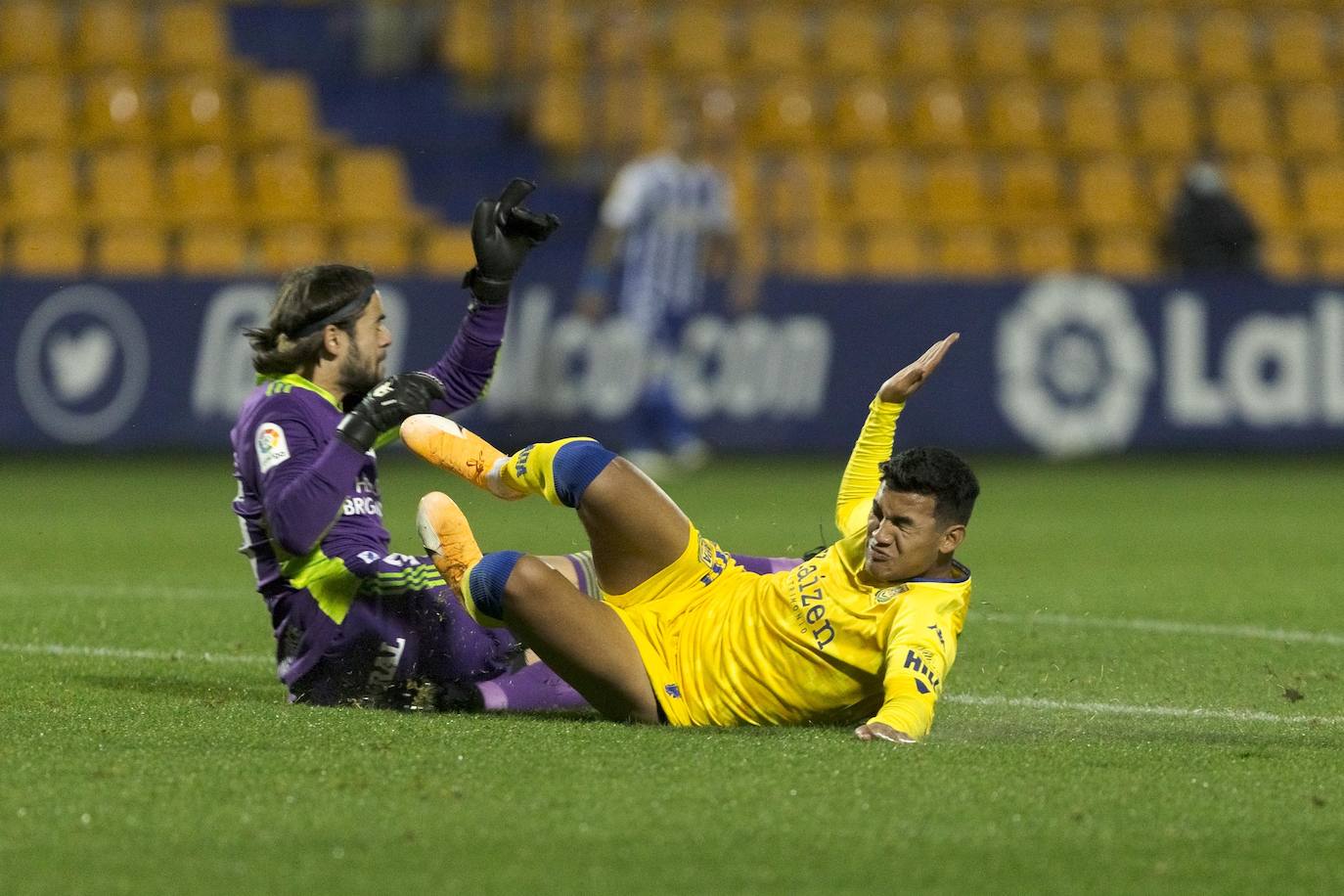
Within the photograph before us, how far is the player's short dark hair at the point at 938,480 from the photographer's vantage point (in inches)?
220

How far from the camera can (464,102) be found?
18391 mm

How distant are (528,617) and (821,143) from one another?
14.0 metres

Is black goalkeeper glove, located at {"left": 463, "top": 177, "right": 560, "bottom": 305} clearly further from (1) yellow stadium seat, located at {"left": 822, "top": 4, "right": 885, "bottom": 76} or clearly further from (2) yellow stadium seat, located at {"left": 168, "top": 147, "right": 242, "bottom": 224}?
(1) yellow stadium seat, located at {"left": 822, "top": 4, "right": 885, "bottom": 76}

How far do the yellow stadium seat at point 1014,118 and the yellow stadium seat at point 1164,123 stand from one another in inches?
37.0

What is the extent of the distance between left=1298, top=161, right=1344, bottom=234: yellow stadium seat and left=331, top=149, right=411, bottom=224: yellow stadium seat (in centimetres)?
826

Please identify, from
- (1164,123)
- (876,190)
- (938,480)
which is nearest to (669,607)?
(938,480)

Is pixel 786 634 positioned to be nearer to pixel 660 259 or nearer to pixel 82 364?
pixel 660 259

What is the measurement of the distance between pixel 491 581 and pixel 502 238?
157 centimetres

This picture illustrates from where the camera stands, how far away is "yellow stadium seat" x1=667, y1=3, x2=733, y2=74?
19.3 m

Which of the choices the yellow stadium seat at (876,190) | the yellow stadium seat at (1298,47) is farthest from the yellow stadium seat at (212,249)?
the yellow stadium seat at (1298,47)

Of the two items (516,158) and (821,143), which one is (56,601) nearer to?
(516,158)

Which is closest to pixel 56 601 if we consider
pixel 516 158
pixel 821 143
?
pixel 516 158

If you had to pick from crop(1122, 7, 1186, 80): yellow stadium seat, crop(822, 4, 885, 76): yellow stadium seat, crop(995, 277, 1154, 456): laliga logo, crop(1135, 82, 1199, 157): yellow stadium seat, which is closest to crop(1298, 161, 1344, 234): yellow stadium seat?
crop(1135, 82, 1199, 157): yellow stadium seat

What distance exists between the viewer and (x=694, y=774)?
16.4 feet
